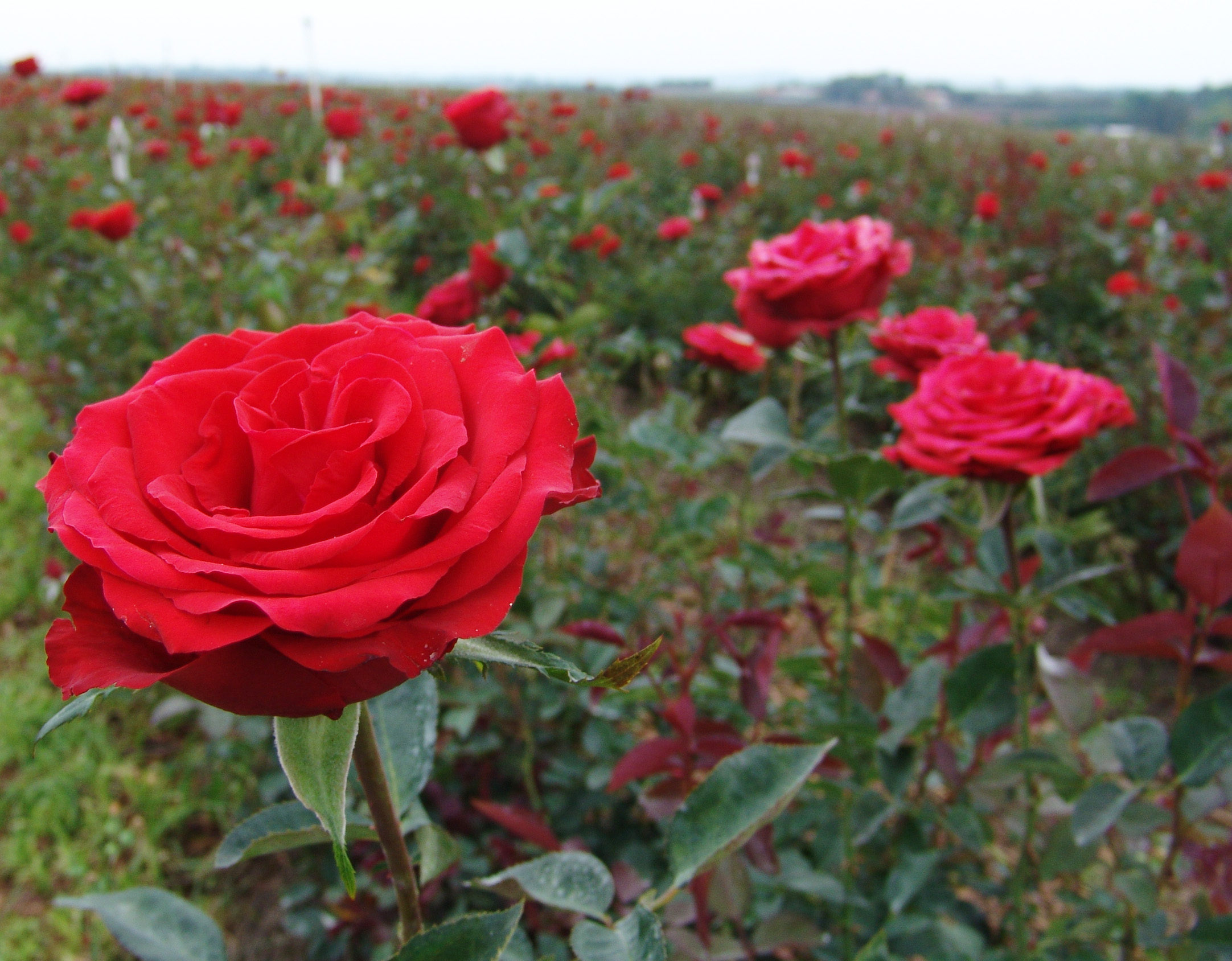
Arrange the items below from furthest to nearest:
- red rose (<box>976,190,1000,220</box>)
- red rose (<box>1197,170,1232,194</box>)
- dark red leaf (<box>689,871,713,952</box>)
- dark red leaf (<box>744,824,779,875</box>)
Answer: red rose (<box>1197,170,1232,194</box>) → red rose (<box>976,190,1000,220</box>) → dark red leaf (<box>744,824,779,875</box>) → dark red leaf (<box>689,871,713,952</box>)

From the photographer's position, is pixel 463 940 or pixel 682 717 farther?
pixel 682 717

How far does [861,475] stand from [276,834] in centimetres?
61

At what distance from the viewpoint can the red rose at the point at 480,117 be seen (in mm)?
1542

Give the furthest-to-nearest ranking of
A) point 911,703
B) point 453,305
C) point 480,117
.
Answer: point 480,117, point 453,305, point 911,703

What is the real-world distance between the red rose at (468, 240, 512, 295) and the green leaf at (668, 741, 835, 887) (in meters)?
0.95

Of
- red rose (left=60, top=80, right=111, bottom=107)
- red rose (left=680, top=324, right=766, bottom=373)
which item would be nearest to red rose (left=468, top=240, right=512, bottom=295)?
red rose (left=680, top=324, right=766, bottom=373)

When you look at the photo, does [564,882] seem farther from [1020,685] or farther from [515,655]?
[1020,685]

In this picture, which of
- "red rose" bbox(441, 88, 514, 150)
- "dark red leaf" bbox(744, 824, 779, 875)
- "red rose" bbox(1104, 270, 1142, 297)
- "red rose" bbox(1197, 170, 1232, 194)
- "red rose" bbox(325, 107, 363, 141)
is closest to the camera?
"dark red leaf" bbox(744, 824, 779, 875)

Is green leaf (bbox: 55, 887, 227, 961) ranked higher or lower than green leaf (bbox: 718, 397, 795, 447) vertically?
lower

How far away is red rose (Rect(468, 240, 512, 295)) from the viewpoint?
4.11ft

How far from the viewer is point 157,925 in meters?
0.48

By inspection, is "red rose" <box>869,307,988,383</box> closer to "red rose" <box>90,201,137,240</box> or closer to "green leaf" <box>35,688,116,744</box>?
"green leaf" <box>35,688,116,744</box>

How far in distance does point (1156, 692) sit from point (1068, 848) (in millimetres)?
1269

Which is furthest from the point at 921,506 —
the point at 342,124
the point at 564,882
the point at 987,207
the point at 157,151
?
the point at 157,151
